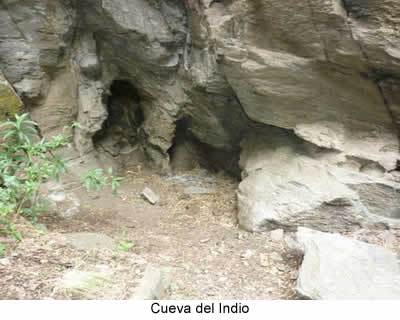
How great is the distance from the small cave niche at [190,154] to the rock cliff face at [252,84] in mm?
199

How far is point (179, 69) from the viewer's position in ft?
20.6

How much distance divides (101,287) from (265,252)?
192 cm

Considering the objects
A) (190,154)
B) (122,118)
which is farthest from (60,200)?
(190,154)

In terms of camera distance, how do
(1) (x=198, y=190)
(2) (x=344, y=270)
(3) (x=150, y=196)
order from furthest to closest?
(1) (x=198, y=190) → (3) (x=150, y=196) → (2) (x=344, y=270)

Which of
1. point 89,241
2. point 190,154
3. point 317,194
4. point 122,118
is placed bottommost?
point 190,154

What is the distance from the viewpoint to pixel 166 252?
3975 millimetres

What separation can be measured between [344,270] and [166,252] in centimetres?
178

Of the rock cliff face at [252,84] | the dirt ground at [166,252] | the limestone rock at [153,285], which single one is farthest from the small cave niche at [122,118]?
the limestone rock at [153,285]

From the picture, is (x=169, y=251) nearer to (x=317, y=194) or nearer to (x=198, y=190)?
(x=317, y=194)

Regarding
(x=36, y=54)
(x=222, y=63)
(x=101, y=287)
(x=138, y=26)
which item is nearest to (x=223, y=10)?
(x=222, y=63)

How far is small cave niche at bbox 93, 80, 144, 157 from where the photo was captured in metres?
7.22

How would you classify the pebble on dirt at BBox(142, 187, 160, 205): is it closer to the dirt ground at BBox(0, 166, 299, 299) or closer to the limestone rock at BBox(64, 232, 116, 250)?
the dirt ground at BBox(0, 166, 299, 299)

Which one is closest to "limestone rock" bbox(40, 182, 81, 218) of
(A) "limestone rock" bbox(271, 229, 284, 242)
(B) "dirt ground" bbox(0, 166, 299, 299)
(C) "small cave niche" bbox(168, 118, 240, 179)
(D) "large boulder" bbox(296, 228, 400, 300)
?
(B) "dirt ground" bbox(0, 166, 299, 299)

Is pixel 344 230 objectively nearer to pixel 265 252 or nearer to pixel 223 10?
pixel 265 252
